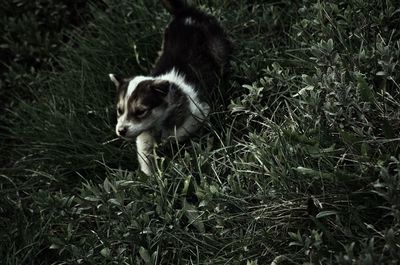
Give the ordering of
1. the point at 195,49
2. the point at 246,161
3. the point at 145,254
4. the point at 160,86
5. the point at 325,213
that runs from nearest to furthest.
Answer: the point at 325,213, the point at 145,254, the point at 246,161, the point at 160,86, the point at 195,49

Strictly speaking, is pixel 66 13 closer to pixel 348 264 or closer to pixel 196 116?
pixel 196 116

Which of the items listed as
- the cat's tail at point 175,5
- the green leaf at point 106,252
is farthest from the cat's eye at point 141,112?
the green leaf at point 106,252

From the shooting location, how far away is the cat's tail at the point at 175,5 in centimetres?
553

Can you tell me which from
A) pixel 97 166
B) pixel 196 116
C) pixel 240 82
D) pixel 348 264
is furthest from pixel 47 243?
pixel 348 264

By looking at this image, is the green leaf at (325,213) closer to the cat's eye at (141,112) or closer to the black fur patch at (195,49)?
the cat's eye at (141,112)

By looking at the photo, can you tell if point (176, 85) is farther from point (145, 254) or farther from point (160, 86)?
point (145, 254)

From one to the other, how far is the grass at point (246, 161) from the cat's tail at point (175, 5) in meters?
0.18

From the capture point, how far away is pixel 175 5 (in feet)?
18.2

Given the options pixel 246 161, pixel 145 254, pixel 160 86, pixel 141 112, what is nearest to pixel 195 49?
pixel 160 86

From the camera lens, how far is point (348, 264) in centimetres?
294

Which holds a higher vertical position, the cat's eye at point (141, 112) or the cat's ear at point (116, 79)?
the cat's ear at point (116, 79)

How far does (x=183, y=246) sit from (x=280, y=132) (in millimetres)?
835

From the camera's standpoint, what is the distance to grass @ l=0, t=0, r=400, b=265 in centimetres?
346

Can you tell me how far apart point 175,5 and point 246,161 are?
1.95 metres
